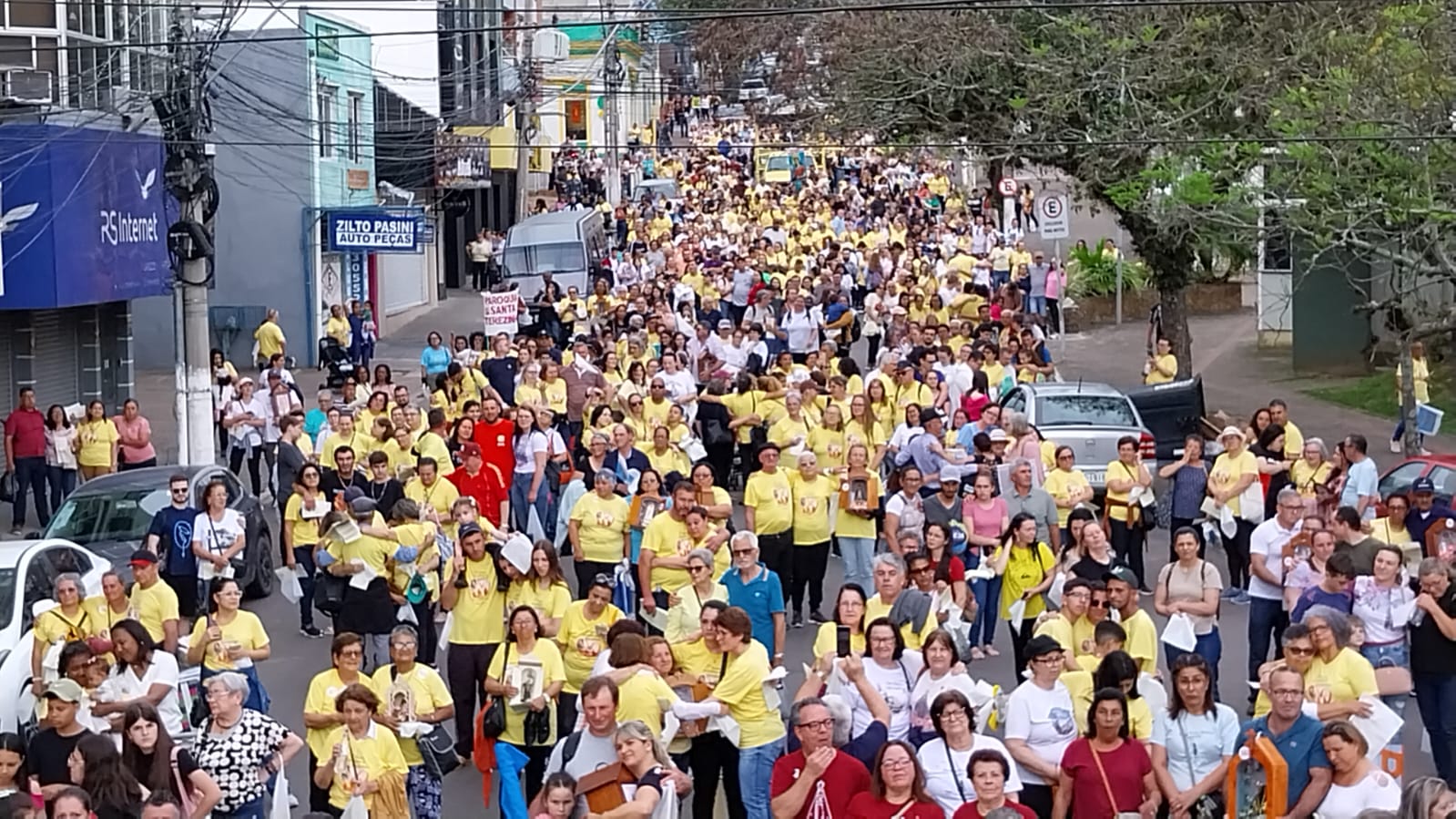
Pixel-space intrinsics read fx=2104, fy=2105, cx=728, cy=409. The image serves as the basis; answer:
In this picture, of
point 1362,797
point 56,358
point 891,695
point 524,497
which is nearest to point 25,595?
point 891,695

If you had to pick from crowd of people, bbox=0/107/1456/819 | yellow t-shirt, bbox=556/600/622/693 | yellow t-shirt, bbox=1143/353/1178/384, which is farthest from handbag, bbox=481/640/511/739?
yellow t-shirt, bbox=1143/353/1178/384

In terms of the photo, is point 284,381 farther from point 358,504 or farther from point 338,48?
point 338,48

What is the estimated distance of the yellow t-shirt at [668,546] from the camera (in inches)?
524

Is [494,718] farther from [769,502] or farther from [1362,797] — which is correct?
[769,502]

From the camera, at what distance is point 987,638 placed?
14656mm

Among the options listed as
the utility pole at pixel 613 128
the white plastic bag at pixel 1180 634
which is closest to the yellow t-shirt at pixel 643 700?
the white plastic bag at pixel 1180 634

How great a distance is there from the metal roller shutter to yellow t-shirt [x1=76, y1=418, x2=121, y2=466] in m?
4.58

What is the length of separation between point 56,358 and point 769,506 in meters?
13.6

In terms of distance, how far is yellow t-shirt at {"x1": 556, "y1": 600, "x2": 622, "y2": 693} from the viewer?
1091 centimetres

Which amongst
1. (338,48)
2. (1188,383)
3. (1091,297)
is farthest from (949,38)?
(338,48)

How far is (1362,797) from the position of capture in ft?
26.4

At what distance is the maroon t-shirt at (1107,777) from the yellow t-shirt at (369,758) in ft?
9.56

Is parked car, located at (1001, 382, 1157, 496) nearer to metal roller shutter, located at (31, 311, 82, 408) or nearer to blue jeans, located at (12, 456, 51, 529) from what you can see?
blue jeans, located at (12, 456, 51, 529)

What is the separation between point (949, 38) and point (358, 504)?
1789 centimetres
